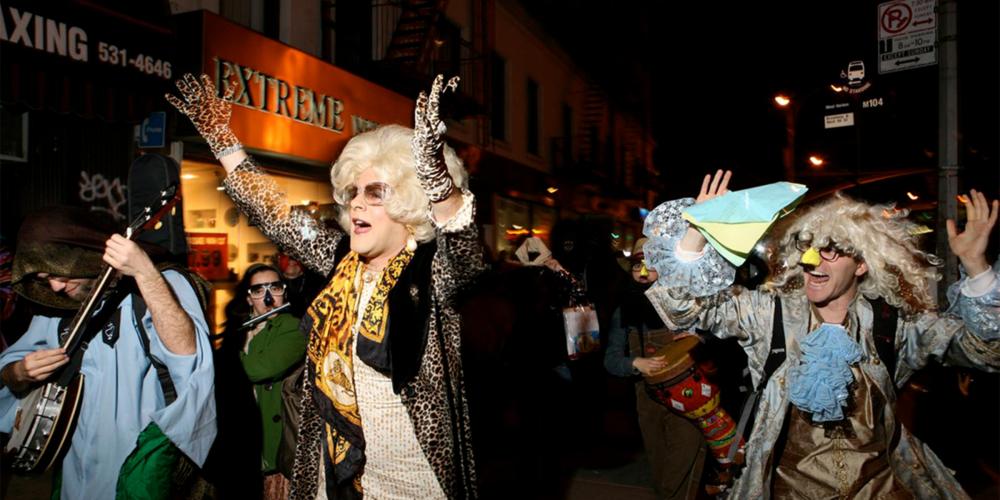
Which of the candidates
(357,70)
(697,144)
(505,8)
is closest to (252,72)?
(357,70)

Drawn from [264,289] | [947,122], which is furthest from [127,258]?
[947,122]

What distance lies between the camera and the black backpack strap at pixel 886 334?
2752mm

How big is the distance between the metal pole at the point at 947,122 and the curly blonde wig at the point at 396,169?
5.55 m

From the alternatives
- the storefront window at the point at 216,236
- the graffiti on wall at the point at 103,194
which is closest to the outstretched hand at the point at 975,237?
the storefront window at the point at 216,236

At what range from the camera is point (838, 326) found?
2781 mm

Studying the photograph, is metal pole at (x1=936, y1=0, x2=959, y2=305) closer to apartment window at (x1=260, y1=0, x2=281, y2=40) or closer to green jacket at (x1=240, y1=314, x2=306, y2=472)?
green jacket at (x1=240, y1=314, x2=306, y2=472)

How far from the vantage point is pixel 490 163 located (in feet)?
48.0

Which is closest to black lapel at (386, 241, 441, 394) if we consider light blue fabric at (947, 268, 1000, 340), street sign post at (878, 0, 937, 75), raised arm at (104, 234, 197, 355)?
raised arm at (104, 234, 197, 355)

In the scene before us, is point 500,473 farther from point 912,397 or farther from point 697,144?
point 697,144

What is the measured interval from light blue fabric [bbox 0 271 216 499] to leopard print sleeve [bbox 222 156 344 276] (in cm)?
51

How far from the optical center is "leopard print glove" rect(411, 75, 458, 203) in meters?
1.81

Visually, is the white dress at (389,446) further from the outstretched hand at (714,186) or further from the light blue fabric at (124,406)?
the outstretched hand at (714,186)

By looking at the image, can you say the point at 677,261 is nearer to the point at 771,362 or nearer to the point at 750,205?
the point at 750,205

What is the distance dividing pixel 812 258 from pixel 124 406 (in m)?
2.78
